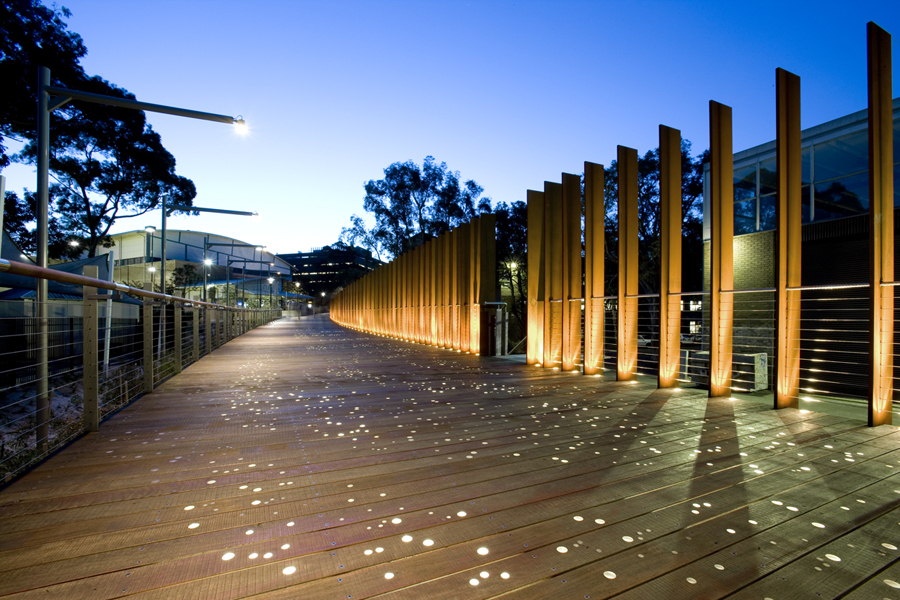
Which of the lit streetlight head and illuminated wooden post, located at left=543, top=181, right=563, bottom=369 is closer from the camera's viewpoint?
the lit streetlight head

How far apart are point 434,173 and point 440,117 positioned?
44944 mm

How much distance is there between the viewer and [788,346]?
4316 millimetres

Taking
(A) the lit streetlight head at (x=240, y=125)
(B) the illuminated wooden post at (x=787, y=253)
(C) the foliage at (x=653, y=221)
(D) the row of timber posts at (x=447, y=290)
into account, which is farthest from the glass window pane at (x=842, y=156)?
(A) the lit streetlight head at (x=240, y=125)

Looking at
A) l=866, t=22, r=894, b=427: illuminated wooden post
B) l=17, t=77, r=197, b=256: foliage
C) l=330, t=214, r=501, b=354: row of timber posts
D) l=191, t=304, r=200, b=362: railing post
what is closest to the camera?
l=866, t=22, r=894, b=427: illuminated wooden post

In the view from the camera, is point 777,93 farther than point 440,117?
No

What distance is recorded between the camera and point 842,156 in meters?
10.5

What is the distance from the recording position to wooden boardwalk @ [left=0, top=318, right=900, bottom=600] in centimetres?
153

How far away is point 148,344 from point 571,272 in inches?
224

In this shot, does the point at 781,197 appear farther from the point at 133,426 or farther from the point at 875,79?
the point at 133,426

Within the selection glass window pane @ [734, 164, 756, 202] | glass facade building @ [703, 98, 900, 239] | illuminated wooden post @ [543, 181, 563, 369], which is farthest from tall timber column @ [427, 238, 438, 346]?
glass window pane @ [734, 164, 756, 202]

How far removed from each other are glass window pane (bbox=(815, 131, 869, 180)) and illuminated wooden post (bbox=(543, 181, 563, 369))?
7662 millimetres

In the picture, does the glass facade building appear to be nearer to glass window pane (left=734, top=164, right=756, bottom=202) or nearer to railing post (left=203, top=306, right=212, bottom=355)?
glass window pane (left=734, top=164, right=756, bottom=202)

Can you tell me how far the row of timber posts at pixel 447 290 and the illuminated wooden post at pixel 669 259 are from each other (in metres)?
4.96

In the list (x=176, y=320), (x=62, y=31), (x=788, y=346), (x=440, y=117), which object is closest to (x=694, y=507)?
(x=788, y=346)
